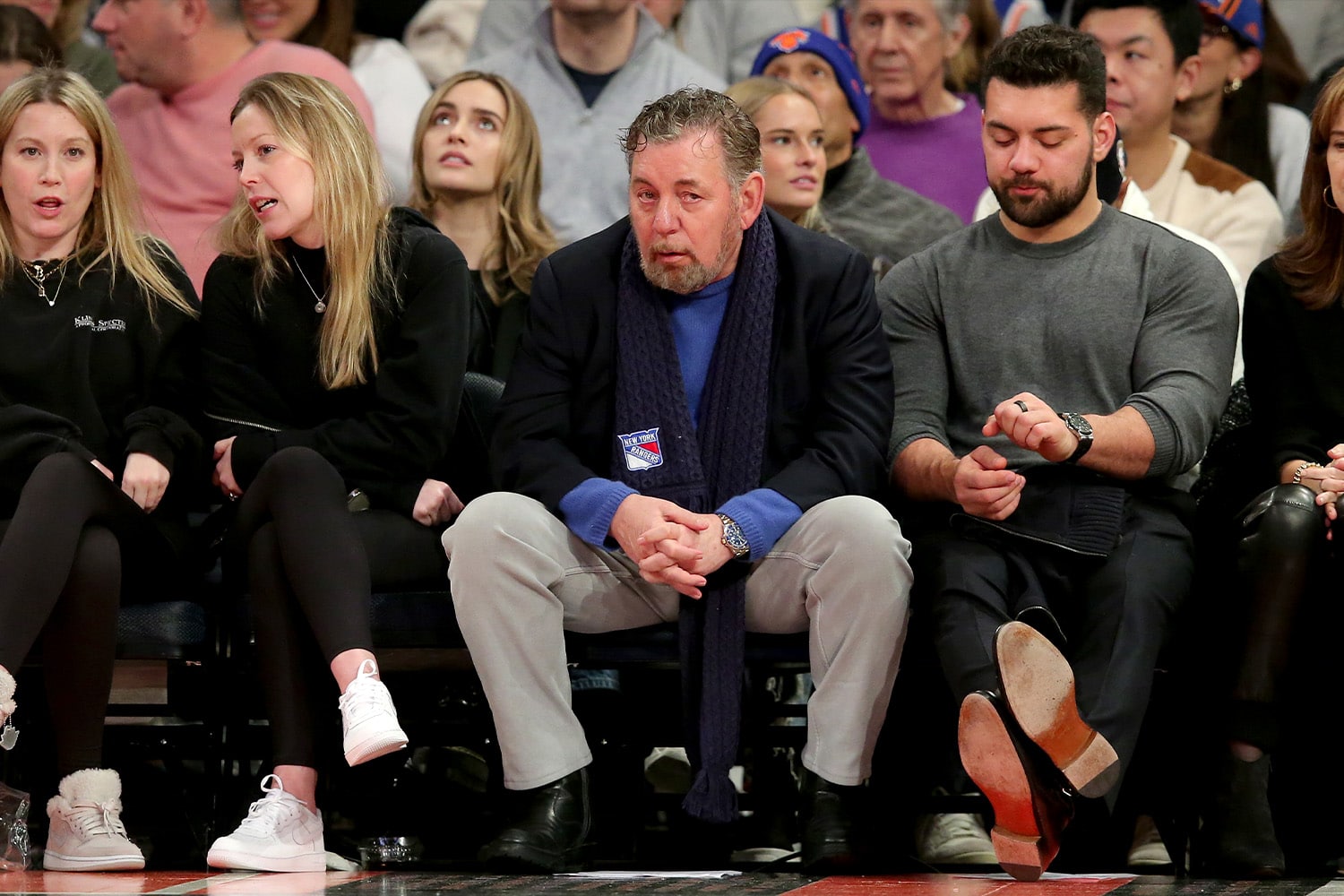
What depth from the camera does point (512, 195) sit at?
3850 mm

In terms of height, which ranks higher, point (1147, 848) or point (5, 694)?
point (5, 694)

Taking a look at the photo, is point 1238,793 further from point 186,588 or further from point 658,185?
point 186,588

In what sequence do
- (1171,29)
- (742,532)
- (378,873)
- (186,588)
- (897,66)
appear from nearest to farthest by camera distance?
(378,873), (742,532), (186,588), (1171,29), (897,66)

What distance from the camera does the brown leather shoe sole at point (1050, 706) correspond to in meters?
2.31

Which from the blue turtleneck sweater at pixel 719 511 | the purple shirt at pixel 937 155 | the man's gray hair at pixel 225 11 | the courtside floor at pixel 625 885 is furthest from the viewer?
the purple shirt at pixel 937 155

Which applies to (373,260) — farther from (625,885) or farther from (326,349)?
(625,885)

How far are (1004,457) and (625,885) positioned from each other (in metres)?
0.93

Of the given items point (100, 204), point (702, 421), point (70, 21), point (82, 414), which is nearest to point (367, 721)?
point (702, 421)

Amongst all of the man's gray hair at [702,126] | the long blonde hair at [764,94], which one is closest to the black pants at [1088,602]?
the man's gray hair at [702,126]

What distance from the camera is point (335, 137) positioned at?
10.2 ft

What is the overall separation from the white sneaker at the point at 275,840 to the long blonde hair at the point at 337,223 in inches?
31.6

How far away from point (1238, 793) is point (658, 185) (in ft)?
4.36

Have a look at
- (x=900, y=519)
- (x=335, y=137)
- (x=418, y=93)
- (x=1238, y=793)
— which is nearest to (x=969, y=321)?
(x=900, y=519)

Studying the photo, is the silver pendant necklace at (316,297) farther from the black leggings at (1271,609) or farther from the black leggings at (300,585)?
the black leggings at (1271,609)
